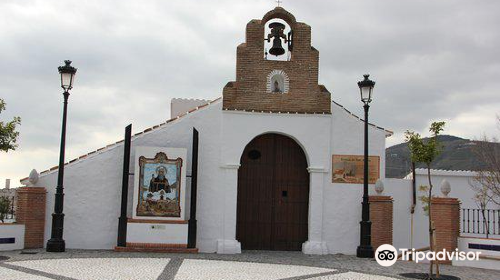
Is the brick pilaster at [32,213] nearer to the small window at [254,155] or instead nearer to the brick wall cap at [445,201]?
the small window at [254,155]

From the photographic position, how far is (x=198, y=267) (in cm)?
1270

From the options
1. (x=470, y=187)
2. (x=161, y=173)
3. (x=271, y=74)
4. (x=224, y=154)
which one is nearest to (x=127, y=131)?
(x=161, y=173)

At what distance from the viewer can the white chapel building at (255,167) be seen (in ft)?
51.7

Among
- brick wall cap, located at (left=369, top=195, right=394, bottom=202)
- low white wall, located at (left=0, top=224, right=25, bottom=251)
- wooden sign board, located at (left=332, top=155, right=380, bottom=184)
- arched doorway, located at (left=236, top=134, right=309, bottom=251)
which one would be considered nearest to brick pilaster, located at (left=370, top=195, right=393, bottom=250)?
brick wall cap, located at (left=369, top=195, right=394, bottom=202)

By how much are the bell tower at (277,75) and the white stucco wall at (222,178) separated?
315 millimetres

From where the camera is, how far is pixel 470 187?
64.6 feet

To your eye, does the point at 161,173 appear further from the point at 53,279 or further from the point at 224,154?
the point at 53,279

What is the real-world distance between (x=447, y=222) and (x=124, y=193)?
880 cm

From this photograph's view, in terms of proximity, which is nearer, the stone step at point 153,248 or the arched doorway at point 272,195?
the stone step at point 153,248

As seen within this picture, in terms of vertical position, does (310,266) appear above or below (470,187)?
below

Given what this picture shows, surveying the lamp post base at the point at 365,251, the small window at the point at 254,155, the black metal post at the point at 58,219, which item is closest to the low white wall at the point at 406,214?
the lamp post base at the point at 365,251

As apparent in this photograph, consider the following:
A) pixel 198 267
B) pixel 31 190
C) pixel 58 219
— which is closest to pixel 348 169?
pixel 198 267

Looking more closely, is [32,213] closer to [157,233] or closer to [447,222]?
[157,233]

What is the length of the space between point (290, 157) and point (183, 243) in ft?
13.6
